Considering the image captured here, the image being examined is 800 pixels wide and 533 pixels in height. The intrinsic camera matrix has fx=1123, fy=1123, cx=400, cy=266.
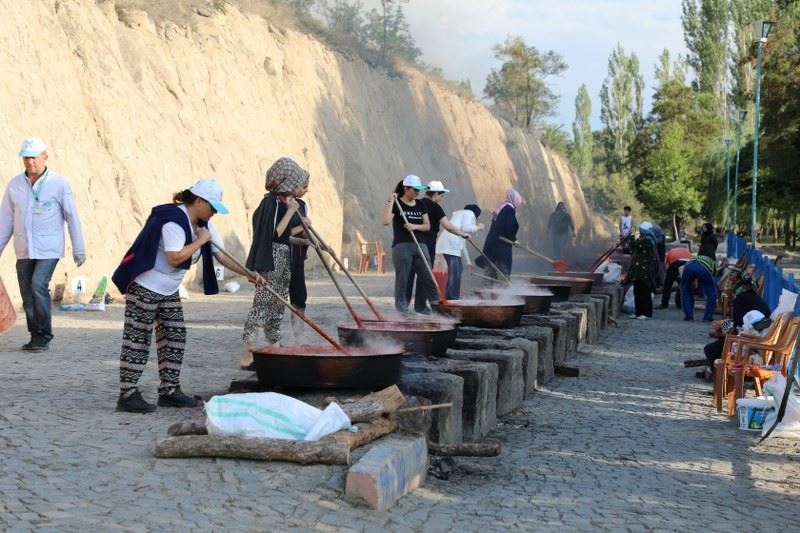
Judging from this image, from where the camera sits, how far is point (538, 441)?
28.3 ft

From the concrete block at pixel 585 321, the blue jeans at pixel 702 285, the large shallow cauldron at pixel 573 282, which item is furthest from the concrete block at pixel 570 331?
the blue jeans at pixel 702 285

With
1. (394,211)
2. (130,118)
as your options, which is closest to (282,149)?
(130,118)

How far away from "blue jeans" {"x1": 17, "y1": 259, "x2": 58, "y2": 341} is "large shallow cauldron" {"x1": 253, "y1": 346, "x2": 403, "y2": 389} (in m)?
3.78

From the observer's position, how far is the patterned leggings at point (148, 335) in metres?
7.28

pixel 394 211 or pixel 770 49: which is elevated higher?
pixel 770 49

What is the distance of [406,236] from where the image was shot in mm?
12609

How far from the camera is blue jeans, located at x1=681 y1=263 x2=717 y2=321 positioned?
758 inches

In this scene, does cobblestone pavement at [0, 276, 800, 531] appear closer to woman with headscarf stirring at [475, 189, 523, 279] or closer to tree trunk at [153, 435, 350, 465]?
tree trunk at [153, 435, 350, 465]

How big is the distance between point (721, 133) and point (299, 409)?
69.6 metres

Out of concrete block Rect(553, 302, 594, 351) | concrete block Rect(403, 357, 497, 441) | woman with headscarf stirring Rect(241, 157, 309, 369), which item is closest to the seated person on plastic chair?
concrete block Rect(553, 302, 594, 351)

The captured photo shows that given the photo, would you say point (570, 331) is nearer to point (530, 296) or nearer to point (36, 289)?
point (530, 296)

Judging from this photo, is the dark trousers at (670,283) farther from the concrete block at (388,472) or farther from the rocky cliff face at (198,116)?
the concrete block at (388,472)

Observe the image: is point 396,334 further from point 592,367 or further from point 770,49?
point 770,49

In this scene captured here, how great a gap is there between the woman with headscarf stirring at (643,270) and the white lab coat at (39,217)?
11.5 meters
